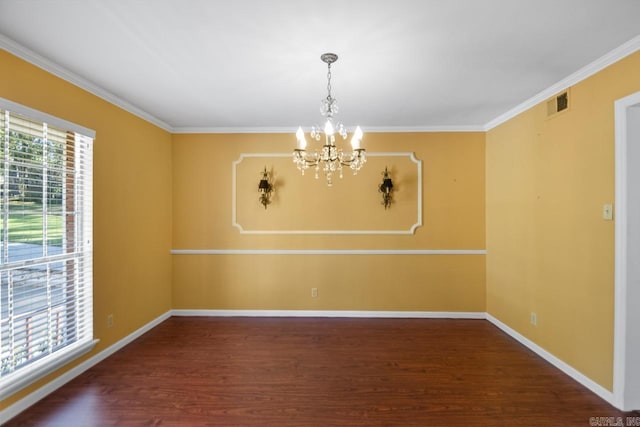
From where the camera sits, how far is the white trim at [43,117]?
74.1 inches

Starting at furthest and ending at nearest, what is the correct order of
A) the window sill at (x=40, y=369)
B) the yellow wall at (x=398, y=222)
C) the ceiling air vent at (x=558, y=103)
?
the ceiling air vent at (x=558, y=103) < the yellow wall at (x=398, y=222) < the window sill at (x=40, y=369)

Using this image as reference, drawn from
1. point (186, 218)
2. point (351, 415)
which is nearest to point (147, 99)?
point (186, 218)

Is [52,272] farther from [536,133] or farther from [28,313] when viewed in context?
[536,133]

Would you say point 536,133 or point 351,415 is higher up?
point 536,133

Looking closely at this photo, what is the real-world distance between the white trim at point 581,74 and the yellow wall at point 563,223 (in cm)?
5

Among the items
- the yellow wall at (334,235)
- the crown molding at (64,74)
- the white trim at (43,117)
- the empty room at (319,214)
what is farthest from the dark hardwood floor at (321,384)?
the crown molding at (64,74)

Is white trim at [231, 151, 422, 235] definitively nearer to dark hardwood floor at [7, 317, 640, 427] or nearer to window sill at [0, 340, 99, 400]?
dark hardwood floor at [7, 317, 640, 427]

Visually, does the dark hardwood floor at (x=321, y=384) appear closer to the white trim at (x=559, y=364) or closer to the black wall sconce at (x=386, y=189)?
the white trim at (x=559, y=364)

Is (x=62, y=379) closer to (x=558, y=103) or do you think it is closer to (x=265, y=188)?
(x=265, y=188)

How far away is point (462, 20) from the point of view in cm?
167

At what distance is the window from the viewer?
74.9 inches

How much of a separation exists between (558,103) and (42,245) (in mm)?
4410

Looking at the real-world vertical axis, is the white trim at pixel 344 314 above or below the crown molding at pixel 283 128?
below

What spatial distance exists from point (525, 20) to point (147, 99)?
3173 mm
